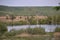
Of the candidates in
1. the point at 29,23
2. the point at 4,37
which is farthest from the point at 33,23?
the point at 4,37

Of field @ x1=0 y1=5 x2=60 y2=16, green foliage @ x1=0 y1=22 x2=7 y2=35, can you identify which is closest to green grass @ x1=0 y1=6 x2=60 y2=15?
field @ x1=0 y1=5 x2=60 y2=16

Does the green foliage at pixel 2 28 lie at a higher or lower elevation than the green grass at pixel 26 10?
lower

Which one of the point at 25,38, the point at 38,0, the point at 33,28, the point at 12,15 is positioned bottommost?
the point at 25,38

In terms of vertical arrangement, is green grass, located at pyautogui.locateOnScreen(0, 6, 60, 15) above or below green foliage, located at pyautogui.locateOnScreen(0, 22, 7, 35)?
above

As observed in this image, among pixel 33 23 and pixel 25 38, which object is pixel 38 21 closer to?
pixel 33 23

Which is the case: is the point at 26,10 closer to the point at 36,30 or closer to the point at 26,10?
the point at 26,10

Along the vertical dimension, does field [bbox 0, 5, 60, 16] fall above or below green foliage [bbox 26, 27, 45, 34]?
above

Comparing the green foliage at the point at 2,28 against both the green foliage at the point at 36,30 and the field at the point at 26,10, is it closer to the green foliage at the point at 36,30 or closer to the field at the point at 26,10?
the field at the point at 26,10

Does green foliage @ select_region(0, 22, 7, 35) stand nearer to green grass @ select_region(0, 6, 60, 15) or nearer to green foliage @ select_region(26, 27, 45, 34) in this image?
green grass @ select_region(0, 6, 60, 15)

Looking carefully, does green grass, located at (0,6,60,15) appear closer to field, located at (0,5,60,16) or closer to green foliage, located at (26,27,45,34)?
field, located at (0,5,60,16)

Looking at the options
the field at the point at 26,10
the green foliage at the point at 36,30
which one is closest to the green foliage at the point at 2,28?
the field at the point at 26,10

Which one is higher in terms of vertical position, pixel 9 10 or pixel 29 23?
pixel 9 10
